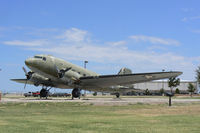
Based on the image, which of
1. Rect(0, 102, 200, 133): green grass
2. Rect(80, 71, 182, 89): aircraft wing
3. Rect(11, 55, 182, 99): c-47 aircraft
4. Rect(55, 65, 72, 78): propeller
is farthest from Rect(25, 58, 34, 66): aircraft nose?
Rect(0, 102, 200, 133): green grass

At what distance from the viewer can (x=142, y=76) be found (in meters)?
45.0

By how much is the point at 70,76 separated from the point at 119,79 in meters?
8.12

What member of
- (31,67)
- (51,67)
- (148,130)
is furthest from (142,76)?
(148,130)

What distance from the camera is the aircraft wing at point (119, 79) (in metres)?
44.1

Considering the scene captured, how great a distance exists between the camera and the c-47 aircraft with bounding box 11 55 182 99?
145 ft

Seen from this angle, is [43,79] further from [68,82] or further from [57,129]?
[57,129]

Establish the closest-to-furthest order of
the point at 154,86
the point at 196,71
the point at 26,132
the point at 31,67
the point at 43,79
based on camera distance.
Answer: the point at 26,132 < the point at 31,67 < the point at 43,79 < the point at 196,71 < the point at 154,86

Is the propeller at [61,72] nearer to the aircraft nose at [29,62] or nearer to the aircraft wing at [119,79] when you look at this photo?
the aircraft wing at [119,79]

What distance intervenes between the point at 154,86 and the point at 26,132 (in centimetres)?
17071

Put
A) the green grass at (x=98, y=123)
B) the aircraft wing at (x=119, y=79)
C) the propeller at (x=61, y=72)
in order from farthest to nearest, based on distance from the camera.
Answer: the propeller at (x=61, y=72) < the aircraft wing at (x=119, y=79) < the green grass at (x=98, y=123)

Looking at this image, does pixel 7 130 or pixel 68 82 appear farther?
pixel 68 82

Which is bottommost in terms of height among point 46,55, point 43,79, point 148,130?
point 148,130

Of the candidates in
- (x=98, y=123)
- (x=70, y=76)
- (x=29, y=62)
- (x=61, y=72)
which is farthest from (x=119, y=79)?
(x=98, y=123)

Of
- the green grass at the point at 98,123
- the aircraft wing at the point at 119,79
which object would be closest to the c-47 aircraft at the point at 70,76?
the aircraft wing at the point at 119,79
